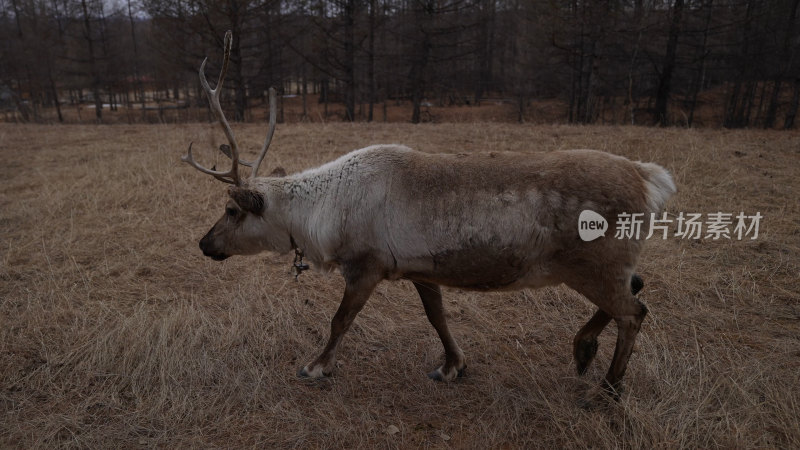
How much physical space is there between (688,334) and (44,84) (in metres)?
33.5

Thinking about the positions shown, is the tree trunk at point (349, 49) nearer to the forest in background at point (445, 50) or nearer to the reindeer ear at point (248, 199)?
the forest in background at point (445, 50)

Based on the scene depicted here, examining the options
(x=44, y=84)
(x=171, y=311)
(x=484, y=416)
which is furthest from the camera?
(x=44, y=84)

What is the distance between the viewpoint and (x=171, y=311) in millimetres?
4480

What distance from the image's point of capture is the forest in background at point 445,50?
60.2 feet

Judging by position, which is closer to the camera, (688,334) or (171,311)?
(688,334)

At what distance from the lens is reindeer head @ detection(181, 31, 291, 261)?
3764mm

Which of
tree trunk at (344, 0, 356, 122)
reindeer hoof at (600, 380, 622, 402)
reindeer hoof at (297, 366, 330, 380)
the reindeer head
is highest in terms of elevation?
tree trunk at (344, 0, 356, 122)

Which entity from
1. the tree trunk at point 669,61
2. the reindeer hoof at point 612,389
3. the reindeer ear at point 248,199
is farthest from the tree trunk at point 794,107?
the reindeer ear at point 248,199

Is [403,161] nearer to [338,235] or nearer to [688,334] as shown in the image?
[338,235]

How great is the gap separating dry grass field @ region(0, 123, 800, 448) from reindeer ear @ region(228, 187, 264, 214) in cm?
123

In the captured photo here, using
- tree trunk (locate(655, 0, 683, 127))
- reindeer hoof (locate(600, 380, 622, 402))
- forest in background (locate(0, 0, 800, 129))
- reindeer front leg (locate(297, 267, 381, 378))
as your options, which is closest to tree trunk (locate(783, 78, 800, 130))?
forest in background (locate(0, 0, 800, 129))

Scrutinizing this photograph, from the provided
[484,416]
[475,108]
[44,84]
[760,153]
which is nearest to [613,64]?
[475,108]

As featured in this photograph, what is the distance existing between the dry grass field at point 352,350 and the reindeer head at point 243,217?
82cm

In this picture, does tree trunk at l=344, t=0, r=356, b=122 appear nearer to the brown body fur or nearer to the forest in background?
the forest in background
